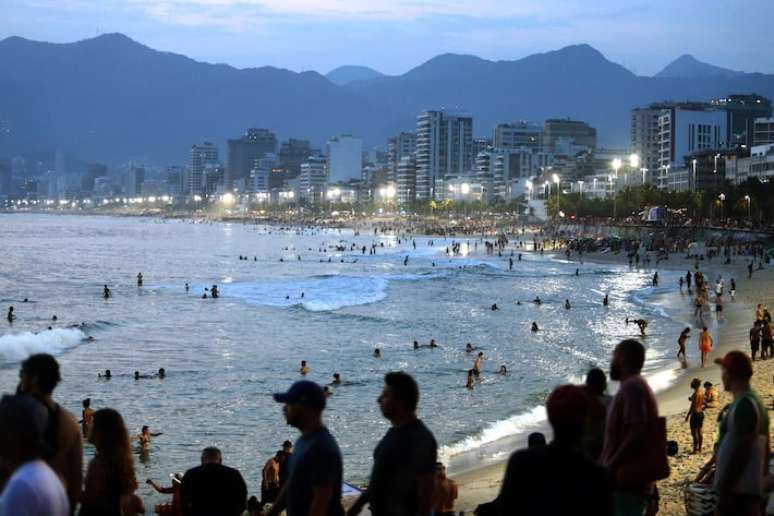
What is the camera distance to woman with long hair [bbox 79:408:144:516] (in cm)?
466

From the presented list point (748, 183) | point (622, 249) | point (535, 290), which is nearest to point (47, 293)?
point (535, 290)

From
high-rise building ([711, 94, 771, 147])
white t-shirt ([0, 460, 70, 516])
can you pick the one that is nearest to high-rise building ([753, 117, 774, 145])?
high-rise building ([711, 94, 771, 147])

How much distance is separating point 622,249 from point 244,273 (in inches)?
1224

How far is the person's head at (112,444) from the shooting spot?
15.3 feet

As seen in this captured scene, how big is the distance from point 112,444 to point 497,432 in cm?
1254

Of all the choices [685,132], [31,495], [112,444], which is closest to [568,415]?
[31,495]

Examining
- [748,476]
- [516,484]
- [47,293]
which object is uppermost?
[516,484]

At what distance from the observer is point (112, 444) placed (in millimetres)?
4660

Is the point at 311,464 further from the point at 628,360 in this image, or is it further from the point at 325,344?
the point at 325,344

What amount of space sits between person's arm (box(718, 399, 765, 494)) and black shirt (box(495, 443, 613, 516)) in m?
1.57

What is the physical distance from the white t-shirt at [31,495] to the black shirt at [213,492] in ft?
5.46

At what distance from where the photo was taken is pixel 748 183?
87500 millimetres

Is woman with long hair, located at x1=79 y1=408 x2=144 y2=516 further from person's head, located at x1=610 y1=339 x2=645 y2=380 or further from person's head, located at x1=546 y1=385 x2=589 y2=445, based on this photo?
person's head, located at x1=610 y1=339 x2=645 y2=380

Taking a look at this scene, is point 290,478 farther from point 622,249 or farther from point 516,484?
point 622,249
